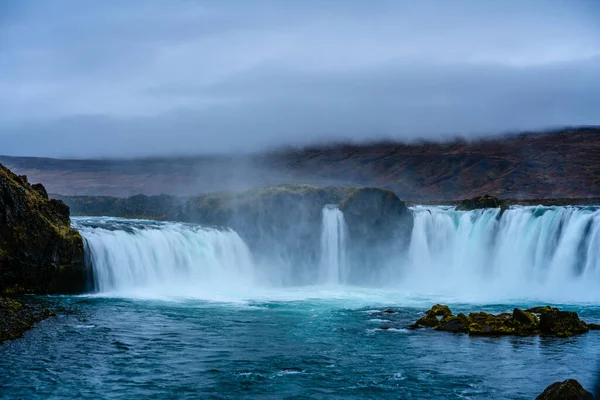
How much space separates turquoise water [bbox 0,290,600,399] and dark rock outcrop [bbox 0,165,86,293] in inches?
77.7

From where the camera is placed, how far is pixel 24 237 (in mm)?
30984

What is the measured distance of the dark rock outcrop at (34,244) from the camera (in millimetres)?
30438

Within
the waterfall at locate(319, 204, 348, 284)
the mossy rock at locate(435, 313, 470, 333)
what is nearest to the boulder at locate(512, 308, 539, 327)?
the mossy rock at locate(435, 313, 470, 333)

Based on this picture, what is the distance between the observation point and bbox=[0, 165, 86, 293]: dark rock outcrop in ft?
99.9

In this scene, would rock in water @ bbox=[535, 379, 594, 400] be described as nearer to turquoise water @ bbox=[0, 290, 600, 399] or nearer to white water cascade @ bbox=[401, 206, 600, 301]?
turquoise water @ bbox=[0, 290, 600, 399]

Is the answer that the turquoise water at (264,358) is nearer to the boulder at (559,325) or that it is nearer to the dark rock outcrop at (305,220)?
the boulder at (559,325)

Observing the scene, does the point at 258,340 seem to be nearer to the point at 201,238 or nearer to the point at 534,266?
the point at 201,238

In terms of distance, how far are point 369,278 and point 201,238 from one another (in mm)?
14700

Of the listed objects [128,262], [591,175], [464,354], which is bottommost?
[464,354]

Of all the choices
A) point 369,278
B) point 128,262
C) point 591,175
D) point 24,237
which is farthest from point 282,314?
point 591,175

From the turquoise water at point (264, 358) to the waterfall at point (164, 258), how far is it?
516cm

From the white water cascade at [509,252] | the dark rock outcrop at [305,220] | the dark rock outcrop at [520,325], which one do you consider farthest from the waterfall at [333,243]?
the dark rock outcrop at [520,325]

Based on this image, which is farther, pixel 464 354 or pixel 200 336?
pixel 200 336

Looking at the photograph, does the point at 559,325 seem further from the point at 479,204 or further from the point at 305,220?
the point at 479,204
